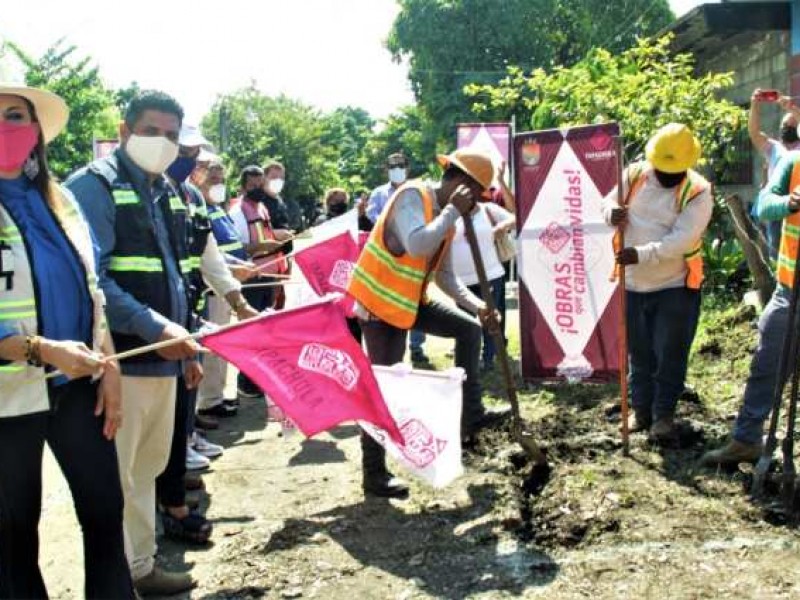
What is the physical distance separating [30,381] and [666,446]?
384cm

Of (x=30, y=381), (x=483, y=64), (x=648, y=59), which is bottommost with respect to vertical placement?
(x=30, y=381)

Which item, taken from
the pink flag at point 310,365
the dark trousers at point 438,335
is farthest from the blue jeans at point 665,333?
the pink flag at point 310,365

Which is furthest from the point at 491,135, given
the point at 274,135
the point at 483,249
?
the point at 274,135

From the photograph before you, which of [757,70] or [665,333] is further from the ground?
[757,70]

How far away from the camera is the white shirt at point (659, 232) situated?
16.9 feet

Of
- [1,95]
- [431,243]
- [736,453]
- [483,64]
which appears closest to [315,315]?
[431,243]

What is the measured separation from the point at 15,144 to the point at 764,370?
3.76m

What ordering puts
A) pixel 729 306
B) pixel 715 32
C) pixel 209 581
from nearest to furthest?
pixel 209 581, pixel 729 306, pixel 715 32

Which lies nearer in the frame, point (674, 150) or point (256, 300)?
point (674, 150)

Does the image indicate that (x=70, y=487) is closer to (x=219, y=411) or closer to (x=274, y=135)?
(x=219, y=411)

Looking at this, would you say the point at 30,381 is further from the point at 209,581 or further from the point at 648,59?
→ the point at 648,59

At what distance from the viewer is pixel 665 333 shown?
5.38 m

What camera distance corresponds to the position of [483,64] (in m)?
34.2

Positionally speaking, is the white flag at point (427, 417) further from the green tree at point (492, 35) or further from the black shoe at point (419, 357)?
the green tree at point (492, 35)
